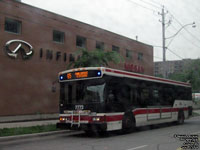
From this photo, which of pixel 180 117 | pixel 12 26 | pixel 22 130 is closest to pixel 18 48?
pixel 12 26

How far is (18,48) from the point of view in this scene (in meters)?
17.5

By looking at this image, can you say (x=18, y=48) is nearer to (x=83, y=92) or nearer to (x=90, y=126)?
(x=83, y=92)

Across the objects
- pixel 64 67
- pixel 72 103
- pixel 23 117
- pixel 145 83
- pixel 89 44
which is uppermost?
pixel 89 44

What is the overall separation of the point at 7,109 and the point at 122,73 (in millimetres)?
8214

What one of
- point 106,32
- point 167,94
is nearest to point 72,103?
point 167,94

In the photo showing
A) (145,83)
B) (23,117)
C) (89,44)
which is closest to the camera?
(145,83)

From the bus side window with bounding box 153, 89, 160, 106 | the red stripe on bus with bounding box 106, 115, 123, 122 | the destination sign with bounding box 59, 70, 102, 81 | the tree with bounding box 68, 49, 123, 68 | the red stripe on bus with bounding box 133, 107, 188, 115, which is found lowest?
the red stripe on bus with bounding box 106, 115, 123, 122

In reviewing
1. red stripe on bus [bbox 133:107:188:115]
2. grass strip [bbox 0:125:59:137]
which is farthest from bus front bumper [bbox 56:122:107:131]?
red stripe on bus [bbox 133:107:188:115]

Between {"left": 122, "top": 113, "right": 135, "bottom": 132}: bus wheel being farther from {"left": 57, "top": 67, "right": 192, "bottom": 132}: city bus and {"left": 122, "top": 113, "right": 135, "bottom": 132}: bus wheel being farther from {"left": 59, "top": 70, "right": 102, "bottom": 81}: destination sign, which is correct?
{"left": 59, "top": 70, "right": 102, "bottom": 81}: destination sign

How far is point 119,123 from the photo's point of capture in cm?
1148

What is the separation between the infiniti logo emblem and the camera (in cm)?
1702

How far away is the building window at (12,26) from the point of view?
1733 cm

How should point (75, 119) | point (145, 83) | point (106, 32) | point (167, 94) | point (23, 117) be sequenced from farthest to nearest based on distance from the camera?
point (106, 32) → point (23, 117) → point (167, 94) → point (145, 83) → point (75, 119)

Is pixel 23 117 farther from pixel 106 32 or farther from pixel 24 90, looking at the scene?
pixel 106 32
